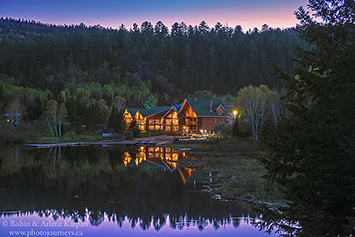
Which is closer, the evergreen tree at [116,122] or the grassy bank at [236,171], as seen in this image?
the grassy bank at [236,171]

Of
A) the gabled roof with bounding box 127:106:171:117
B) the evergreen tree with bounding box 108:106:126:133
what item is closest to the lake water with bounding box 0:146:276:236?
the evergreen tree with bounding box 108:106:126:133

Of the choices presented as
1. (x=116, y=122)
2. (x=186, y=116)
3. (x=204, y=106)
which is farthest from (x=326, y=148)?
(x=186, y=116)

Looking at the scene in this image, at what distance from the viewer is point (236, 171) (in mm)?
33031

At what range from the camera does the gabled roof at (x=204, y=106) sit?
84250 mm

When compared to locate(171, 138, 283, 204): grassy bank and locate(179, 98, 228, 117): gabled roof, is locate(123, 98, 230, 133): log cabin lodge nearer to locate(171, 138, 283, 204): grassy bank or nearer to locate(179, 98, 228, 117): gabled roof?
locate(179, 98, 228, 117): gabled roof

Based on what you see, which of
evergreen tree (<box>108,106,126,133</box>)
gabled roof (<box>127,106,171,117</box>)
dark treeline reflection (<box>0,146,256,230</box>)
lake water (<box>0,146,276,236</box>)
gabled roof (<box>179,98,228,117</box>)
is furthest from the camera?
gabled roof (<box>127,106,171,117</box>)

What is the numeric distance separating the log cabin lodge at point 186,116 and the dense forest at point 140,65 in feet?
48.3

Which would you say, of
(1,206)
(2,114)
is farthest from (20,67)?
(1,206)

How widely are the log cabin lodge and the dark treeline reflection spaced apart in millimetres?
46540

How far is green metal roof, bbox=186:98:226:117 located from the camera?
84.4 meters

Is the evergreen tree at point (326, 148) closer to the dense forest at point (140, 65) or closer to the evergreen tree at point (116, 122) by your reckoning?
the evergreen tree at point (116, 122)

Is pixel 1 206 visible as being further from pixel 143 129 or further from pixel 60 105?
pixel 143 129

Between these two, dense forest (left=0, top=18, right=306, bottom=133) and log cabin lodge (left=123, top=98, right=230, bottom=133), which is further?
dense forest (left=0, top=18, right=306, bottom=133)

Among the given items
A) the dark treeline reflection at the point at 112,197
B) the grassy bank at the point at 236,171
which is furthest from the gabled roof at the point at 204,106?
the dark treeline reflection at the point at 112,197
